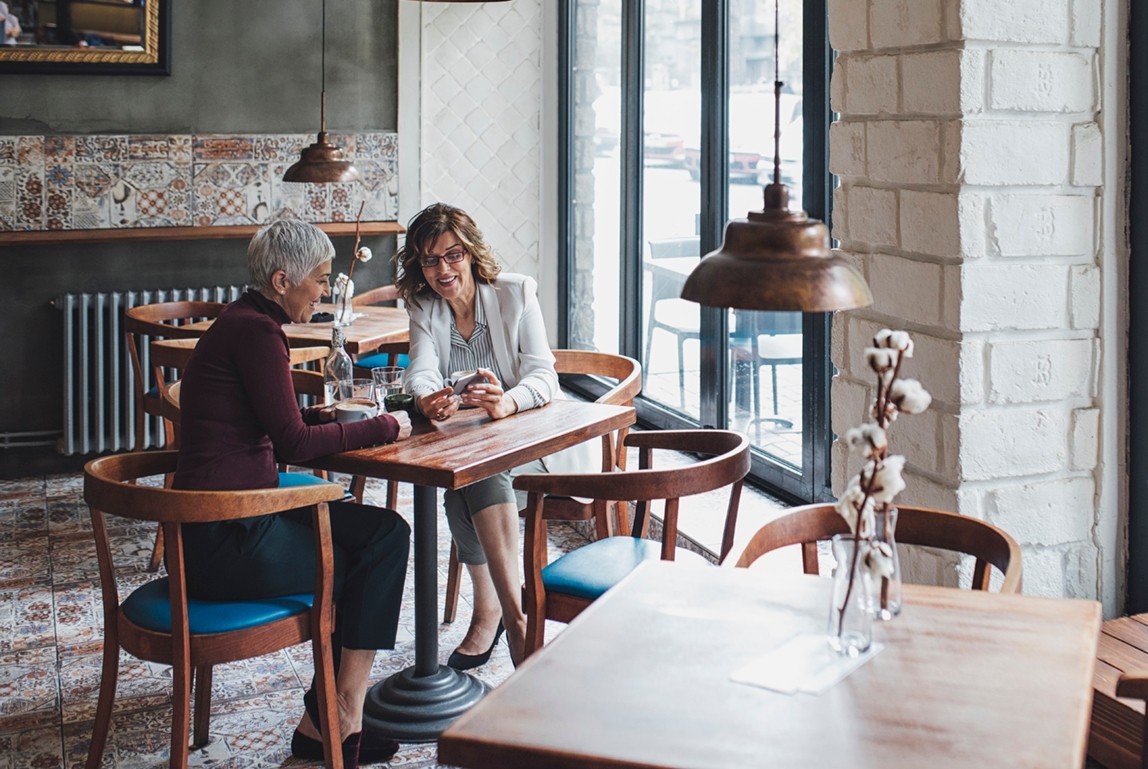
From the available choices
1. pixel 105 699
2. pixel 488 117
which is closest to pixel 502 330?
pixel 105 699

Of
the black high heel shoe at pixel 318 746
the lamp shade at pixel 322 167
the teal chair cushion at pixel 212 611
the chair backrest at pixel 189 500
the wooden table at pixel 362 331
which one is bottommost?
the black high heel shoe at pixel 318 746

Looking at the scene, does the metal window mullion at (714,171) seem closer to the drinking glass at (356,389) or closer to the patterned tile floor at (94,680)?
the patterned tile floor at (94,680)

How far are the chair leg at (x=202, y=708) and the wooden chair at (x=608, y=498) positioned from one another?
0.91 meters

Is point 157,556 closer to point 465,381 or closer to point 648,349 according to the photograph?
point 465,381

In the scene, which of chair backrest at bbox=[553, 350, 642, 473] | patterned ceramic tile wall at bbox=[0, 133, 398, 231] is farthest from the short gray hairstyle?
patterned ceramic tile wall at bbox=[0, 133, 398, 231]

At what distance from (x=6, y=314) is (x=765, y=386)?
11.5 ft

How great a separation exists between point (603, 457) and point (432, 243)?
798 millimetres

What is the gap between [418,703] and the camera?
3.42 m

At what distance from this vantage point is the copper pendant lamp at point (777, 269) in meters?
1.53

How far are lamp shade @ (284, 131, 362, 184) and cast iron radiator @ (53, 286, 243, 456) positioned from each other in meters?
1.25

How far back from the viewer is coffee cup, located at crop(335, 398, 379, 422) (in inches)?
126

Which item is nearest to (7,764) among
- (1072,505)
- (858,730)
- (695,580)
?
(695,580)

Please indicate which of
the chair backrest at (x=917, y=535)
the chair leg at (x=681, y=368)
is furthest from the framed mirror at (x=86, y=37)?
the chair backrest at (x=917, y=535)

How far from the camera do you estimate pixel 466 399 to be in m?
3.44
